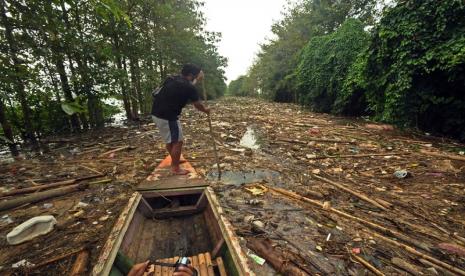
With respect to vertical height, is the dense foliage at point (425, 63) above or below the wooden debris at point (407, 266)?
above

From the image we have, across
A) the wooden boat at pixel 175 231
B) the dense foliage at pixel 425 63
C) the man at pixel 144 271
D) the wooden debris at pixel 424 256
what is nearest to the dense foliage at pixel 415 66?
the dense foliage at pixel 425 63

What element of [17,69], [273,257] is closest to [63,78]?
[17,69]

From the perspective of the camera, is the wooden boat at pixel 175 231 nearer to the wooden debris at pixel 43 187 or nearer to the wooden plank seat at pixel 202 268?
the wooden plank seat at pixel 202 268

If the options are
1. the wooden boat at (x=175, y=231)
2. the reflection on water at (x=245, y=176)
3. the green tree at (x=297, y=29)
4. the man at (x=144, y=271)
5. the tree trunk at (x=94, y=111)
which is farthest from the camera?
the green tree at (x=297, y=29)

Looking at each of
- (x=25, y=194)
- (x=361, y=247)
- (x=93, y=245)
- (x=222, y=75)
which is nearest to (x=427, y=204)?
(x=361, y=247)

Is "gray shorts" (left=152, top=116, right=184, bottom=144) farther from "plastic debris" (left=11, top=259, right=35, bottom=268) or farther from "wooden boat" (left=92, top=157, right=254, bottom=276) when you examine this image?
"plastic debris" (left=11, top=259, right=35, bottom=268)

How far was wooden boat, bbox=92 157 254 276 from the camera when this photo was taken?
7.32ft

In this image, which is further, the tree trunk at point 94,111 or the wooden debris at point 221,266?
the tree trunk at point 94,111

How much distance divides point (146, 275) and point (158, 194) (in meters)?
1.44

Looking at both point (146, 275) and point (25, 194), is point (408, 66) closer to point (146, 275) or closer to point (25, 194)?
point (146, 275)

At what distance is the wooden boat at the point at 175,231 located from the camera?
2.23 metres

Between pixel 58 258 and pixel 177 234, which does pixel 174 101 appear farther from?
pixel 58 258

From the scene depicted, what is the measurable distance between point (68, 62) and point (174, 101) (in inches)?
256

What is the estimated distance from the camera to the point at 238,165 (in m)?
5.47
